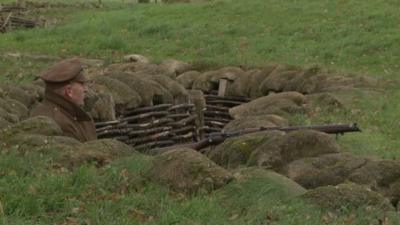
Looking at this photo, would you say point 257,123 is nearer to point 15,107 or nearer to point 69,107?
point 69,107

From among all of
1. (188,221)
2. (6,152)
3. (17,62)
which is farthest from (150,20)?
(188,221)

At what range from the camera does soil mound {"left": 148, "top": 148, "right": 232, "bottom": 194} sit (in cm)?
581

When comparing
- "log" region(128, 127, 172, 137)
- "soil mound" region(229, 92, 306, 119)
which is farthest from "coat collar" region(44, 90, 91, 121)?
"soil mound" region(229, 92, 306, 119)

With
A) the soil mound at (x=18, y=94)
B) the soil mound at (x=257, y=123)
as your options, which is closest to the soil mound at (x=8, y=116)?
the soil mound at (x=18, y=94)

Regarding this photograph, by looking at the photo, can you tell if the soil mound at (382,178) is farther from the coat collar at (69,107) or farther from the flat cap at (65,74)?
the flat cap at (65,74)

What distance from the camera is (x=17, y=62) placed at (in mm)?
15344

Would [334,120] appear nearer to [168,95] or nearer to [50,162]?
[168,95]

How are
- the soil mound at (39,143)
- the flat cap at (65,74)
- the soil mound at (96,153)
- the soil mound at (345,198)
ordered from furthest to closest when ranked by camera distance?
1. the flat cap at (65,74)
2. the soil mound at (39,143)
3. the soil mound at (96,153)
4. the soil mound at (345,198)

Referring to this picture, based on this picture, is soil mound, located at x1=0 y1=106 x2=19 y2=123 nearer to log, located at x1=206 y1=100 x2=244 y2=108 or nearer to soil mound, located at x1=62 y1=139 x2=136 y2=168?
soil mound, located at x1=62 y1=139 x2=136 y2=168

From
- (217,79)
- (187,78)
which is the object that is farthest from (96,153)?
(187,78)

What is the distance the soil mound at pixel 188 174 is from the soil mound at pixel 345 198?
0.66 metres

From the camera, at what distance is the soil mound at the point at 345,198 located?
5.56 metres

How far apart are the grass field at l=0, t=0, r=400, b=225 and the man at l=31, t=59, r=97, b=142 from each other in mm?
2116

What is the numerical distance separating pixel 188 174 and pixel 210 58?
462 inches
